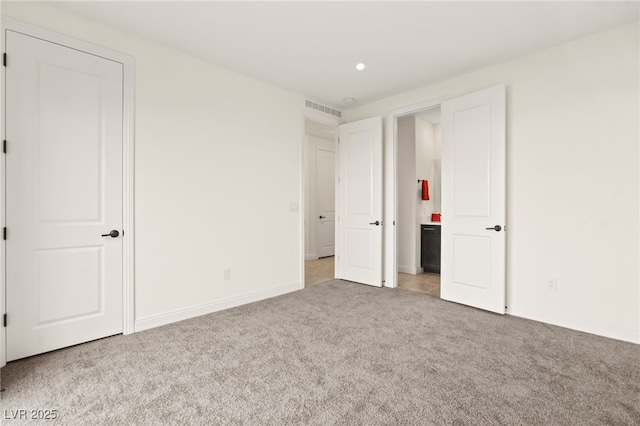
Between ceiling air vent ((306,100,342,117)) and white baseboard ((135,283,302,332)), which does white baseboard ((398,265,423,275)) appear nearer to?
white baseboard ((135,283,302,332))

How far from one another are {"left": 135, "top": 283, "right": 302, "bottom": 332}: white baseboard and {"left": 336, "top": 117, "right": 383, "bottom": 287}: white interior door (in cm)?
97

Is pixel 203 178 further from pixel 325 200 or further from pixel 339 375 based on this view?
pixel 325 200

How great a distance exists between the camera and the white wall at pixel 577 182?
2.70 m

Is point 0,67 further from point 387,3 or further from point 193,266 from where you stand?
point 387,3

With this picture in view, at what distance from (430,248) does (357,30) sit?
12.3ft

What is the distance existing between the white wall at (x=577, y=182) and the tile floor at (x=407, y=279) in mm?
1157

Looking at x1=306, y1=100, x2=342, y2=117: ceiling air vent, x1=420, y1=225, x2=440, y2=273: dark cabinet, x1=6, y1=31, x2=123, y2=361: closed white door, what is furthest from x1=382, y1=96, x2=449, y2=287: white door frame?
x1=6, y1=31, x2=123, y2=361: closed white door

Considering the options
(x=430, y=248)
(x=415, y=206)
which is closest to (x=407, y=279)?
(x=430, y=248)

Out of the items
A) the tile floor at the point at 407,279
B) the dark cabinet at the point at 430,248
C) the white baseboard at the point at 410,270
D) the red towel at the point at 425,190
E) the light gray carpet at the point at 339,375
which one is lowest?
the light gray carpet at the point at 339,375

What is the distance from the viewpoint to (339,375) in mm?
2125

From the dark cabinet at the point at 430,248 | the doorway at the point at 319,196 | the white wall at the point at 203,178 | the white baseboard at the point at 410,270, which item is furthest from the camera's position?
the doorway at the point at 319,196

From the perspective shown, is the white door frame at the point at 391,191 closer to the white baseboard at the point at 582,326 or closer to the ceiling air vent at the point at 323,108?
the ceiling air vent at the point at 323,108

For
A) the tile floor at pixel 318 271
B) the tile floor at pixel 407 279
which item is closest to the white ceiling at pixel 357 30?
the tile floor at pixel 407 279

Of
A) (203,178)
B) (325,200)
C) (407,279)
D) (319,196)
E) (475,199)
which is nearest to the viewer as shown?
(203,178)
